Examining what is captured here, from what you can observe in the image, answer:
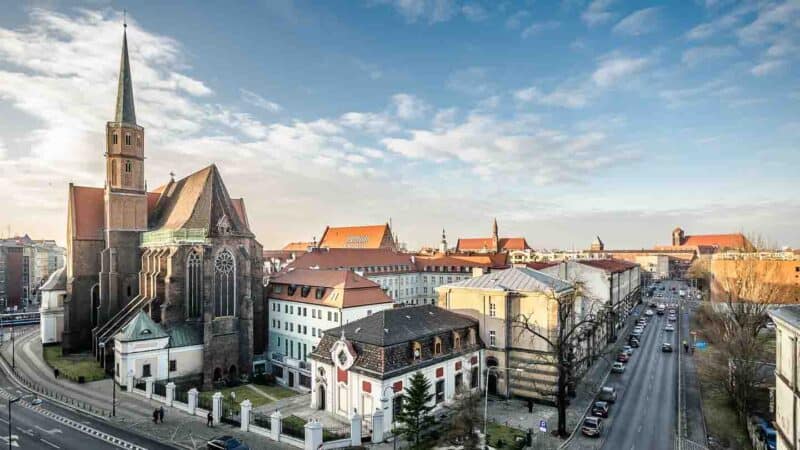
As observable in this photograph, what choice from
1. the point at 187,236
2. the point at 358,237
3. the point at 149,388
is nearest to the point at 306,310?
the point at 187,236

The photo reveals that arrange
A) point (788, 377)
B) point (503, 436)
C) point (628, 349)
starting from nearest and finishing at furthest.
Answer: point (788, 377) → point (503, 436) → point (628, 349)

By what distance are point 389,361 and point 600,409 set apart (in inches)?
697

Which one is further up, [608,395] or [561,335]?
[561,335]

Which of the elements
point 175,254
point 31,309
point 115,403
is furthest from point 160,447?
point 31,309

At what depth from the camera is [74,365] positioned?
161 ft

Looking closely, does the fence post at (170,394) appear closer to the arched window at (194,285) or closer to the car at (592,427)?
the arched window at (194,285)

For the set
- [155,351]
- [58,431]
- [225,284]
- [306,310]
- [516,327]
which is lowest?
[58,431]

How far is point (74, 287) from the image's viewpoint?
56.3m

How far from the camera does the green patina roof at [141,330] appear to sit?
42.4 m

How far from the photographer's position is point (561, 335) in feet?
106

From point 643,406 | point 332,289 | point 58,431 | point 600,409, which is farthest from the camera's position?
point 332,289

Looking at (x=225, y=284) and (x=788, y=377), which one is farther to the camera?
(x=225, y=284)

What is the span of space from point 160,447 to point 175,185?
134 ft

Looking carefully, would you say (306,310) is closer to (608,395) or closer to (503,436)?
(503,436)
